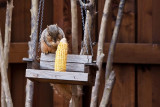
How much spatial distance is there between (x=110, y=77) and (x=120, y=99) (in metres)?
0.56

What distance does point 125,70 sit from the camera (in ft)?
8.18

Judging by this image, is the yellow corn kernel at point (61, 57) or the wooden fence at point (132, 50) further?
the wooden fence at point (132, 50)

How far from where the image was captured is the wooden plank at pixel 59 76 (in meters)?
1.50

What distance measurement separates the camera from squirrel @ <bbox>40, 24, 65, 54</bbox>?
5.33 ft

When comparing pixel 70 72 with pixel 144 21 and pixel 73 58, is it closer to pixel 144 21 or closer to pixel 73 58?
pixel 73 58

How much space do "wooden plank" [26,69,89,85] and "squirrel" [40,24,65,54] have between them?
13cm

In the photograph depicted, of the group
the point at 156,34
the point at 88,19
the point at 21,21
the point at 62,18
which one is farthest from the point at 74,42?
the point at 21,21

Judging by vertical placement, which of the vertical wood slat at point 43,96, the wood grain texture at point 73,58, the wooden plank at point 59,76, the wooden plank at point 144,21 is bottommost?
the vertical wood slat at point 43,96

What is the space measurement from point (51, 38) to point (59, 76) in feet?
0.67

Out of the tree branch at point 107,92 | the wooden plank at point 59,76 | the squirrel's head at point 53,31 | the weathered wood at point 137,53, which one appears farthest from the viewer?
the weathered wood at point 137,53

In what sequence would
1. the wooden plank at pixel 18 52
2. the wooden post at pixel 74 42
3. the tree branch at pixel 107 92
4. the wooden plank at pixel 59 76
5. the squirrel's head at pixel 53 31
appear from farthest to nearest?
the wooden plank at pixel 18 52 < the tree branch at pixel 107 92 < the wooden post at pixel 74 42 < the squirrel's head at pixel 53 31 < the wooden plank at pixel 59 76

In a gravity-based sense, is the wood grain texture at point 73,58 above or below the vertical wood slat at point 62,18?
below

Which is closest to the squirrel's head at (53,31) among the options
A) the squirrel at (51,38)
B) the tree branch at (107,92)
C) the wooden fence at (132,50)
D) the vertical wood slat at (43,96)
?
the squirrel at (51,38)

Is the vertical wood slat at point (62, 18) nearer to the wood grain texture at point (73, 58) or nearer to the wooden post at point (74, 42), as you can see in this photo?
the wooden post at point (74, 42)
